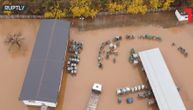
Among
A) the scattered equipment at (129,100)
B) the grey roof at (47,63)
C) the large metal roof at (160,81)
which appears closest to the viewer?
the grey roof at (47,63)

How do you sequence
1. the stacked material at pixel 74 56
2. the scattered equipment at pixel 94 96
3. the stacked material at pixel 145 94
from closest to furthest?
1. the scattered equipment at pixel 94 96
2. the stacked material at pixel 145 94
3. the stacked material at pixel 74 56

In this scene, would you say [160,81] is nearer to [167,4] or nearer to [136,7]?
[136,7]

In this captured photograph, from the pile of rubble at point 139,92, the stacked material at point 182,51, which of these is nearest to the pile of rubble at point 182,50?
the stacked material at point 182,51

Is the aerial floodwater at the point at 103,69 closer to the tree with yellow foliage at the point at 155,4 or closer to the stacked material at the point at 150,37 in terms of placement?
the stacked material at the point at 150,37

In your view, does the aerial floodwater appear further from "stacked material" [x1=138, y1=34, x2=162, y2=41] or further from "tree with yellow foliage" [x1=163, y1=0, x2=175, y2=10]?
"tree with yellow foliage" [x1=163, y1=0, x2=175, y2=10]

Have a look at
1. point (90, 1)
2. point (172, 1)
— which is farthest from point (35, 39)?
point (172, 1)

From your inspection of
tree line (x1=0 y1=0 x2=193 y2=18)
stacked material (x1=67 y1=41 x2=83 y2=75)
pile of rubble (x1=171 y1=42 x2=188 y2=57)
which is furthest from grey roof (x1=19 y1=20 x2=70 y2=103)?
pile of rubble (x1=171 y1=42 x2=188 y2=57)

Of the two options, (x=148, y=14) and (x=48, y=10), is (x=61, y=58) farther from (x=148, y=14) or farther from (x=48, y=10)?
(x=148, y=14)
